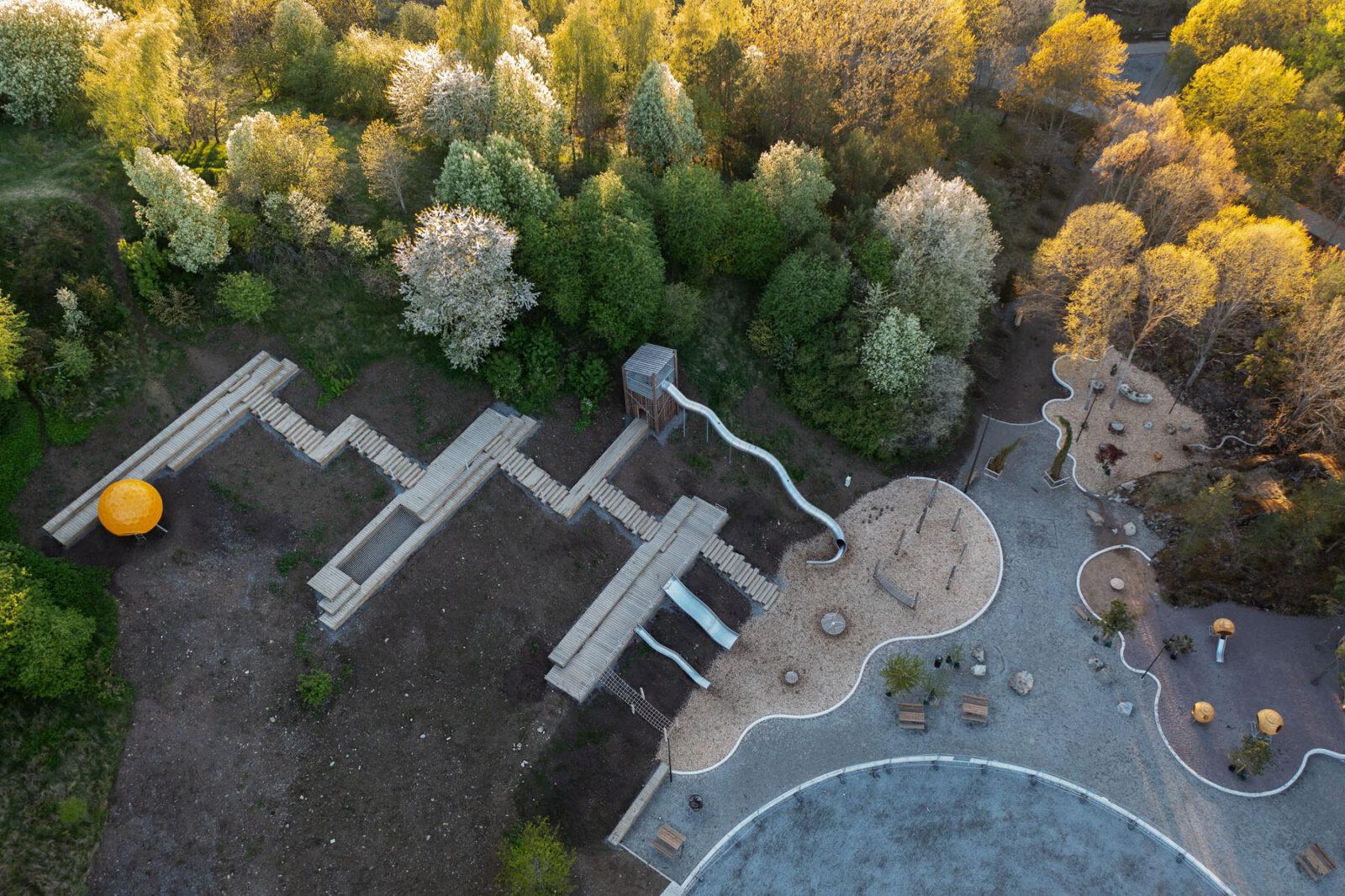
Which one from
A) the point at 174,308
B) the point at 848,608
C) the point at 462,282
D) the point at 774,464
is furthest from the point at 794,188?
the point at 174,308

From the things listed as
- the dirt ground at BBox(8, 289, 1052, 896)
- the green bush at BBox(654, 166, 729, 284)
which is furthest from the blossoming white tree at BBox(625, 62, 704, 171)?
the dirt ground at BBox(8, 289, 1052, 896)

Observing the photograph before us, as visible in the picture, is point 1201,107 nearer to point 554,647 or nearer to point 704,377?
point 704,377

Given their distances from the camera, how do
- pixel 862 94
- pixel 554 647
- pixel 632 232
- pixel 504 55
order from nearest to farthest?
pixel 554 647
pixel 632 232
pixel 504 55
pixel 862 94

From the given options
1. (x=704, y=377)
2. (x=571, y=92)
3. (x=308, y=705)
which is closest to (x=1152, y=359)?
(x=704, y=377)

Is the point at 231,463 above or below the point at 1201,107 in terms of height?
below

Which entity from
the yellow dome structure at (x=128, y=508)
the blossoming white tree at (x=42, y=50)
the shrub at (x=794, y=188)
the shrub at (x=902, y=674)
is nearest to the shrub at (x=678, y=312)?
the shrub at (x=794, y=188)

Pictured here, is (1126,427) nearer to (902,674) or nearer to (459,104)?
(902,674)

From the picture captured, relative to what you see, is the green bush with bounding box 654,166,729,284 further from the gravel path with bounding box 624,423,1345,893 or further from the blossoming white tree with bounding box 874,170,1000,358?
the gravel path with bounding box 624,423,1345,893
